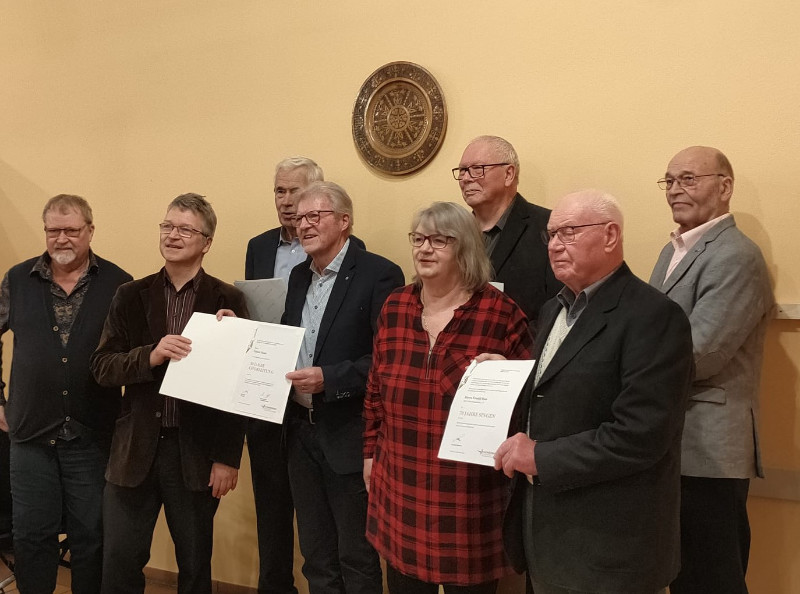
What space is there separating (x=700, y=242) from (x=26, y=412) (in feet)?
7.81

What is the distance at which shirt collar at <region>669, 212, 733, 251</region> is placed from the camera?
2195 mm

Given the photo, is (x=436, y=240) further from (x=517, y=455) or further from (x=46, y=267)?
(x=46, y=267)

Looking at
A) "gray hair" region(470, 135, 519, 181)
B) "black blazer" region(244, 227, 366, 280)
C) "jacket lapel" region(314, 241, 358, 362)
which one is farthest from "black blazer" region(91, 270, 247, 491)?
"gray hair" region(470, 135, 519, 181)

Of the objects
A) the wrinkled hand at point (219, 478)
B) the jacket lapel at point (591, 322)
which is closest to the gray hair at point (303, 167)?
the wrinkled hand at point (219, 478)

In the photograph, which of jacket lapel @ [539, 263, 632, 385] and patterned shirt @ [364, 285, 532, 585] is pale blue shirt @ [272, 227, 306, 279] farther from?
jacket lapel @ [539, 263, 632, 385]

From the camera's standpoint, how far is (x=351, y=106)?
10.3 ft

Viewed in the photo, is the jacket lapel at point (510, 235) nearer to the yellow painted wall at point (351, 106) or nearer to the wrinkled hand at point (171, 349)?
the yellow painted wall at point (351, 106)

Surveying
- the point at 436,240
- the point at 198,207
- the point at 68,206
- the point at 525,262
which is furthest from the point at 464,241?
the point at 68,206

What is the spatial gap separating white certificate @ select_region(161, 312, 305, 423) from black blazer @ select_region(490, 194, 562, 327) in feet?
2.38

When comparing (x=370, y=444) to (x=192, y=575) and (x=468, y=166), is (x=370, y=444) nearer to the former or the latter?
(x=192, y=575)

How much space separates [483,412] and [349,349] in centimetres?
67

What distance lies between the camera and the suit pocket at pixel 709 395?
210 cm

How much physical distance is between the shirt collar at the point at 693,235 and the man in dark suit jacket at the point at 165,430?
4.78ft

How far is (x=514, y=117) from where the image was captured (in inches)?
110
